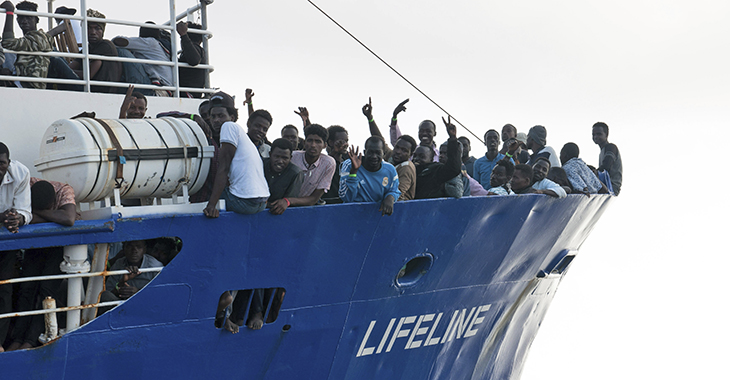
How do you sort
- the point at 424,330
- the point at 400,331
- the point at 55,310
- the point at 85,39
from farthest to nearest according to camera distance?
the point at 424,330 → the point at 400,331 → the point at 85,39 → the point at 55,310

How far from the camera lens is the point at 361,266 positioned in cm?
734

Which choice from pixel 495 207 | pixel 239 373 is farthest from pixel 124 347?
pixel 495 207

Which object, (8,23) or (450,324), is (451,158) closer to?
(450,324)

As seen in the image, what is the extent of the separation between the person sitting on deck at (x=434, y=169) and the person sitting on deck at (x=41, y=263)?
344cm

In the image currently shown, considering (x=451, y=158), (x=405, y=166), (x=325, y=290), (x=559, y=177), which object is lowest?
(x=325, y=290)

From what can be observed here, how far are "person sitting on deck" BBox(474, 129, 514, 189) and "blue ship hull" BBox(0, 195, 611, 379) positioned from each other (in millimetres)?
1053

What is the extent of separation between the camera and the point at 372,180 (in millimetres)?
6906

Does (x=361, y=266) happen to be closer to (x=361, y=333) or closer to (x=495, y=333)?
(x=361, y=333)

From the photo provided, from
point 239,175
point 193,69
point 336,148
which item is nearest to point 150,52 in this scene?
point 193,69

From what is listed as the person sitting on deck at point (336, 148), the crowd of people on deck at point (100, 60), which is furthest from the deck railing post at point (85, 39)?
the person sitting on deck at point (336, 148)

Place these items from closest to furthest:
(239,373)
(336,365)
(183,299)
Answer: (183,299)
(239,373)
(336,365)

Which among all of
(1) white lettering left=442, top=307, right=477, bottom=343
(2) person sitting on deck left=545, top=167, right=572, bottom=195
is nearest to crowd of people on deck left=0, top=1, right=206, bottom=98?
(1) white lettering left=442, top=307, right=477, bottom=343

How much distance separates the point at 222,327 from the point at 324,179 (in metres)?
1.59

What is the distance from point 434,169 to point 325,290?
1.67 m
